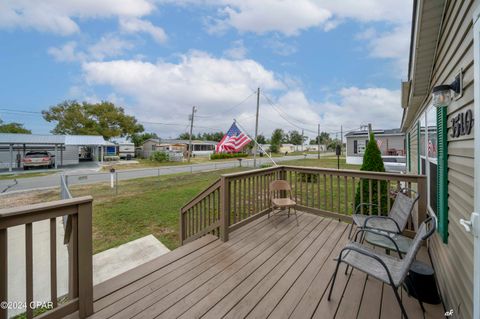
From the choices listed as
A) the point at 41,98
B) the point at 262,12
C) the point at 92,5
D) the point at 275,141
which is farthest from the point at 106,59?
the point at 275,141

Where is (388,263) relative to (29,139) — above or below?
below

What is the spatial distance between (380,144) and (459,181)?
67.1ft

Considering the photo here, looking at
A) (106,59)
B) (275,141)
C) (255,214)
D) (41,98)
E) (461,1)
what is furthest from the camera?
(275,141)

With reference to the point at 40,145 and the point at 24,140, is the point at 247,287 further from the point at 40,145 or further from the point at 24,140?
the point at 40,145

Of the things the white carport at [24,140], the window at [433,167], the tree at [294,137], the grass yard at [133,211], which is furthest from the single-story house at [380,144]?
the tree at [294,137]

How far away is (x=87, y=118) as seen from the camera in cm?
2877

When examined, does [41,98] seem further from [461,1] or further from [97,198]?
[461,1]

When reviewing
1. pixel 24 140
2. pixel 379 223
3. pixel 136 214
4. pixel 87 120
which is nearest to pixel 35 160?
pixel 24 140

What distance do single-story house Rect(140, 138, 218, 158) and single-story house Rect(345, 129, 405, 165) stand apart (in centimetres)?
2466

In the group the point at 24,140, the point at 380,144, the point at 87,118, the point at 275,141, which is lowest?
the point at 380,144

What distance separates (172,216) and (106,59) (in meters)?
16.1

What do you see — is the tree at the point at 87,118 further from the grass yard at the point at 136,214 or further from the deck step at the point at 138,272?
the deck step at the point at 138,272

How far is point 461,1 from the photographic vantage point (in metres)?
1.60

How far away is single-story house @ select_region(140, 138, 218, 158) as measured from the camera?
37031mm
